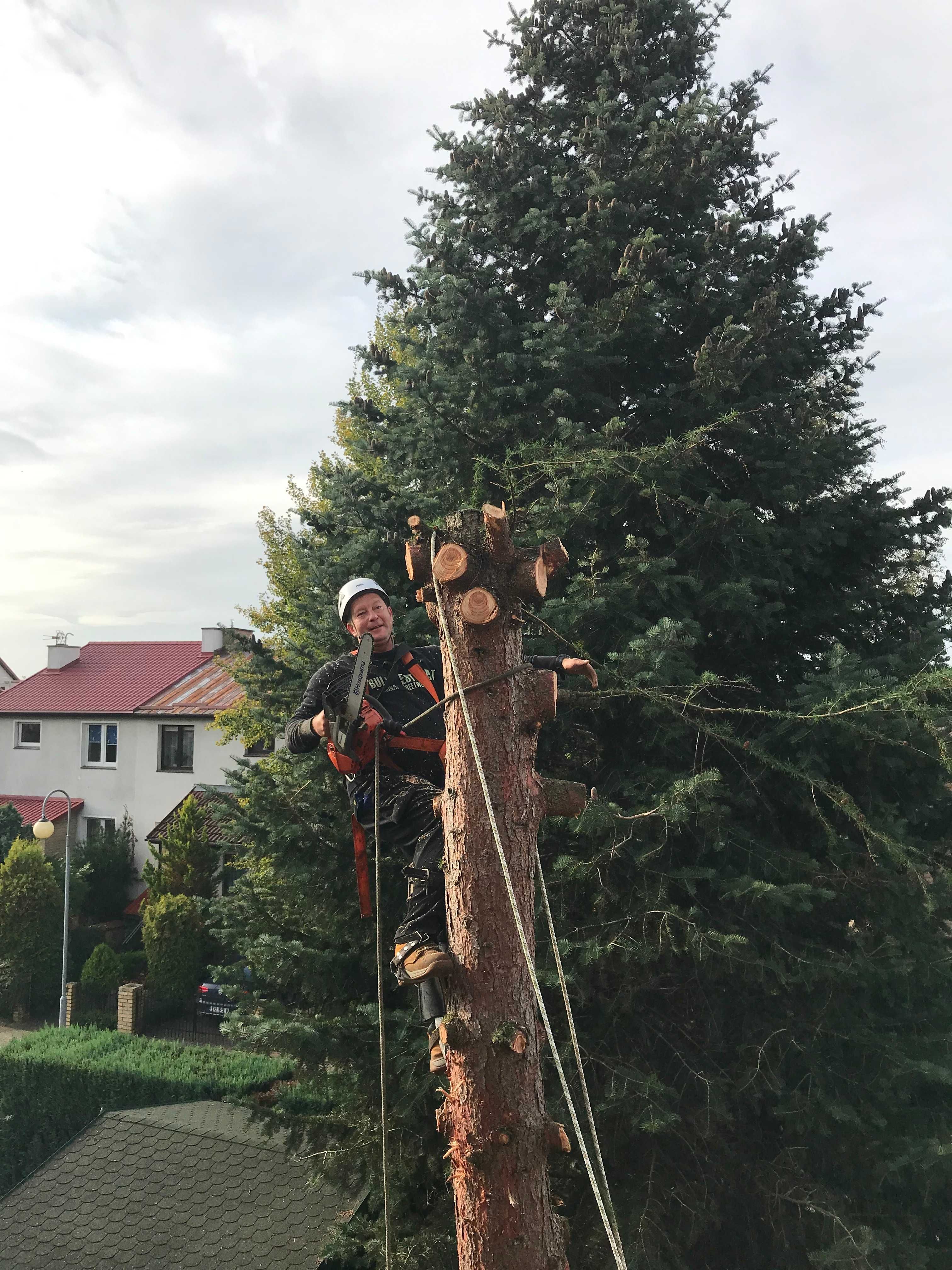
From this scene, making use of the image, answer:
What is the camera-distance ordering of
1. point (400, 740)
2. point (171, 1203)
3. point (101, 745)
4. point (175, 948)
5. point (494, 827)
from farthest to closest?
point (101, 745)
point (175, 948)
point (171, 1203)
point (400, 740)
point (494, 827)

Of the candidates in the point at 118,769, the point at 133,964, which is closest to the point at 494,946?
the point at 133,964

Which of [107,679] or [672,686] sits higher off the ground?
[107,679]

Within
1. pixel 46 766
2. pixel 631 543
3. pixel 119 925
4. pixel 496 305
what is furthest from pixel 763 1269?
pixel 46 766

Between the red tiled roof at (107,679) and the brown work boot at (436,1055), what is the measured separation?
2549cm

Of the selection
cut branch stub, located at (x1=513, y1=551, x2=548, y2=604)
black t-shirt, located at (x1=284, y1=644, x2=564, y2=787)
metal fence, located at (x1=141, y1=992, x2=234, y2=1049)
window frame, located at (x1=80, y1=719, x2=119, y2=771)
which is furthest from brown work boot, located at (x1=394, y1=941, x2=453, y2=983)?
window frame, located at (x1=80, y1=719, x2=119, y2=771)

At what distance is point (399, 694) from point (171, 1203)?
314 inches

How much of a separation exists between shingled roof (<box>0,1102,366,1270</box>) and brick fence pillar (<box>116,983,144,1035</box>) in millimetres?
8757

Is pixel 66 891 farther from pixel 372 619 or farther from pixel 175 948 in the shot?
pixel 372 619

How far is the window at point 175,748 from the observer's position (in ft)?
89.0

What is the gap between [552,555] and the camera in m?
3.97

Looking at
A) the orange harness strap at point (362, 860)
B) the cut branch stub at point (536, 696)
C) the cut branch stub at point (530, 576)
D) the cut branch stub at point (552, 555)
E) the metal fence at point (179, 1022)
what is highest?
the cut branch stub at point (552, 555)

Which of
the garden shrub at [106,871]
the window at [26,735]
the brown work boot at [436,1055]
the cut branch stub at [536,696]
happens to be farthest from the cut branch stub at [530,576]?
the window at [26,735]

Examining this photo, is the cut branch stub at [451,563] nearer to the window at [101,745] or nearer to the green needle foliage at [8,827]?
the green needle foliage at [8,827]

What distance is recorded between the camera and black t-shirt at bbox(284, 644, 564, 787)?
4836 millimetres
